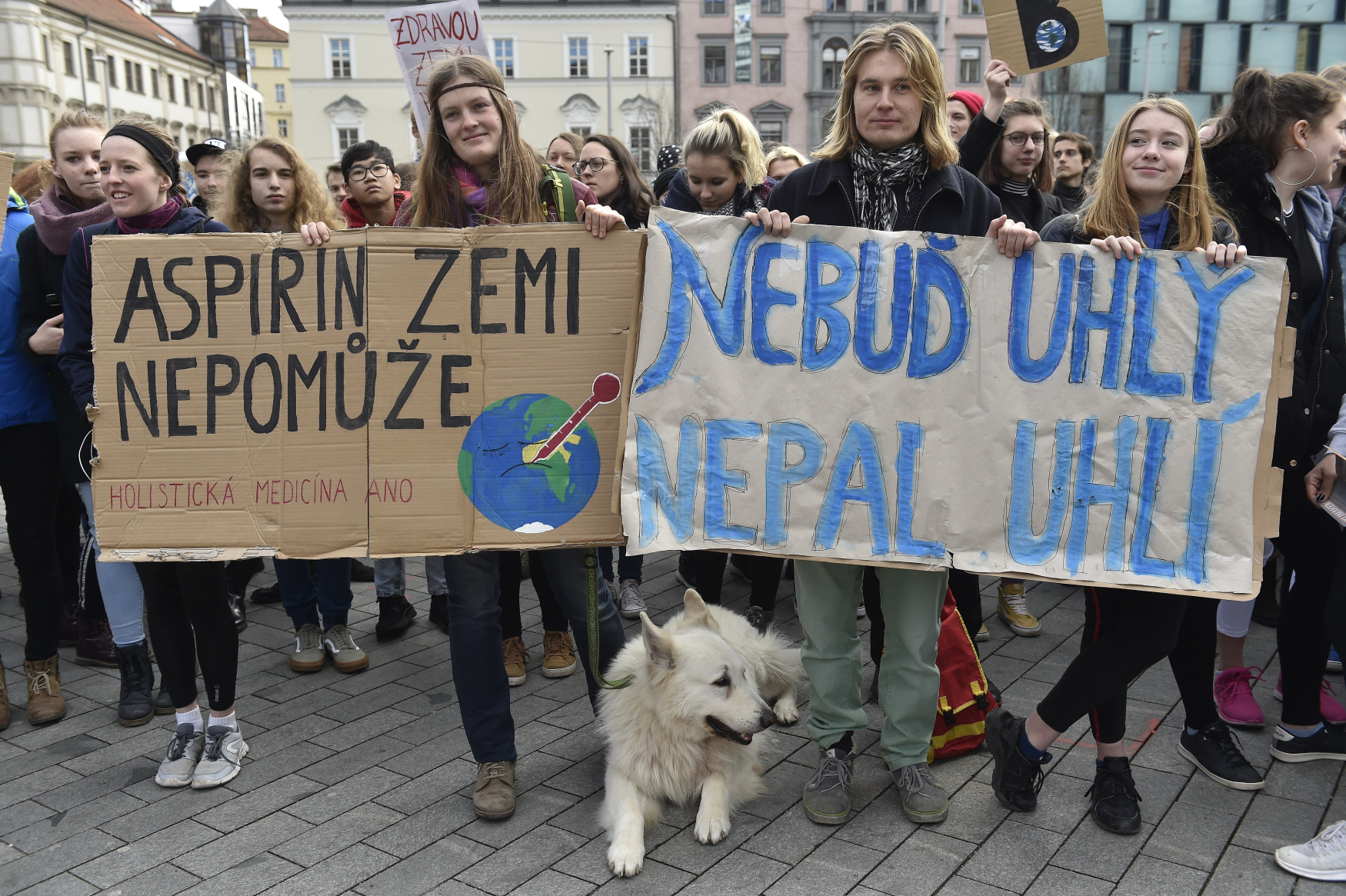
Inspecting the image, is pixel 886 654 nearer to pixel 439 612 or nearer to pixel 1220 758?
pixel 1220 758

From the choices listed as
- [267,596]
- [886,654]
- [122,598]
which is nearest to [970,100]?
[886,654]

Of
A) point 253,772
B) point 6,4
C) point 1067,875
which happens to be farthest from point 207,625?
point 6,4

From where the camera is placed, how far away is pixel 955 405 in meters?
3.15

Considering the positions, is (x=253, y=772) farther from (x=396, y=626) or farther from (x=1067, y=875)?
(x=1067, y=875)

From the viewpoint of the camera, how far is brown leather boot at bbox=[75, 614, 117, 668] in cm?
496

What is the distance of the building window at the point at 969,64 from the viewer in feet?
173

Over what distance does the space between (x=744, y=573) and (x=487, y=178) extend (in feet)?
11.2

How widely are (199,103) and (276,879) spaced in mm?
84520

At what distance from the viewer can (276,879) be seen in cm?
310

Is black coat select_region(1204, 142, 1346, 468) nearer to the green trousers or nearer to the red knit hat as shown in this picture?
the green trousers

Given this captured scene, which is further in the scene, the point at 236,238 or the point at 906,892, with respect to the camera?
Answer: the point at 236,238

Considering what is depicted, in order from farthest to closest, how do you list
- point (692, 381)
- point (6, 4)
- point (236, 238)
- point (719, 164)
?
point (6, 4)
point (719, 164)
point (236, 238)
point (692, 381)

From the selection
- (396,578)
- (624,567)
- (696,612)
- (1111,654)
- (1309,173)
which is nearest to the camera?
(1111,654)

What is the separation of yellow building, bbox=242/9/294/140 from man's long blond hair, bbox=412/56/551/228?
10268cm
